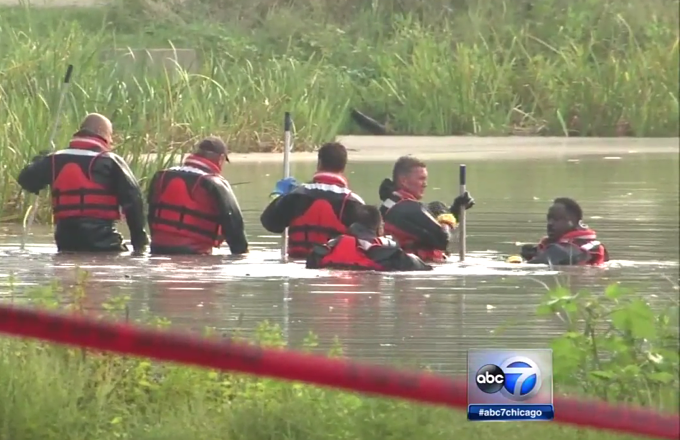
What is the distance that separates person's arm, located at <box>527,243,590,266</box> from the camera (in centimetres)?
915

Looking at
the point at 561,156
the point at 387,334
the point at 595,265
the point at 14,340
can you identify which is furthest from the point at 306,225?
the point at 14,340

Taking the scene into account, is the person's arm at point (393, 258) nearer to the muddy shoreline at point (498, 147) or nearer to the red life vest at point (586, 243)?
the muddy shoreline at point (498, 147)

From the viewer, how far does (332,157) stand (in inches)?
376

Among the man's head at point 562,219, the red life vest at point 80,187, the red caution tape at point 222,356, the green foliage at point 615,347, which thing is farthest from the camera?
the red life vest at point 80,187

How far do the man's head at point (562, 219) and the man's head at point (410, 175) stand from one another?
0.79 meters

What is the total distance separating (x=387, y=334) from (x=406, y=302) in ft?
5.59

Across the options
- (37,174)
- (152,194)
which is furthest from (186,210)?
(37,174)

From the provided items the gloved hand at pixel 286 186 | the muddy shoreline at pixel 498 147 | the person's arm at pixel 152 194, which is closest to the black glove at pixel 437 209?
the muddy shoreline at pixel 498 147

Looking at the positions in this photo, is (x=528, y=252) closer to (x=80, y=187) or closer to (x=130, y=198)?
(x=130, y=198)

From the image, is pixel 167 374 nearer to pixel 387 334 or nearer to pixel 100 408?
pixel 100 408

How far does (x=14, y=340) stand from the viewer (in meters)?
5.52

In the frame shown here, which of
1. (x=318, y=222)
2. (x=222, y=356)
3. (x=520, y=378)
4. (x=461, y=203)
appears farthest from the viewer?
(x=318, y=222)

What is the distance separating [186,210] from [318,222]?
940 millimetres

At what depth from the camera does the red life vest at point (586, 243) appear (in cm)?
918
